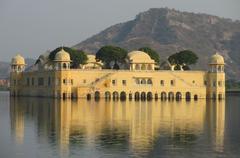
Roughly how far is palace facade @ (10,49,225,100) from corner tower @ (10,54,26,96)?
656 cm

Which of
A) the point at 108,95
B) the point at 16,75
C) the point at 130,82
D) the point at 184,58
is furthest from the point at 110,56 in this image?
the point at 16,75

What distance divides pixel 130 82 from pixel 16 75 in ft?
72.9

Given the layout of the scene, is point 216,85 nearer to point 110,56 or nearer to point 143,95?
point 143,95

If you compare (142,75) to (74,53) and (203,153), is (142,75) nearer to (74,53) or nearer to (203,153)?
(74,53)

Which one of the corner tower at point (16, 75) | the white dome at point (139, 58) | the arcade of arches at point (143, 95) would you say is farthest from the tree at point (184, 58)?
the corner tower at point (16, 75)

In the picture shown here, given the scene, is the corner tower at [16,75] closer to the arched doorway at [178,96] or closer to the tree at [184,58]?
the tree at [184,58]

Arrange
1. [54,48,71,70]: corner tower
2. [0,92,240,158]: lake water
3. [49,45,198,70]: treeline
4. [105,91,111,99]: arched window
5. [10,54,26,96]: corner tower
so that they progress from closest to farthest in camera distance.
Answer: [0,92,240,158]: lake water
[105,91,111,99]: arched window
[54,48,71,70]: corner tower
[49,45,198,70]: treeline
[10,54,26,96]: corner tower

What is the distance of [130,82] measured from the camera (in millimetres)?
80312

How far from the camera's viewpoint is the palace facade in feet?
258


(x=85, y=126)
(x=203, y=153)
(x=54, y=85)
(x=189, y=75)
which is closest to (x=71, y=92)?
(x=54, y=85)

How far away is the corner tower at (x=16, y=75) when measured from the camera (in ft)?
309

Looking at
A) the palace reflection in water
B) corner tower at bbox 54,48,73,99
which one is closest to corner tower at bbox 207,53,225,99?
corner tower at bbox 54,48,73,99

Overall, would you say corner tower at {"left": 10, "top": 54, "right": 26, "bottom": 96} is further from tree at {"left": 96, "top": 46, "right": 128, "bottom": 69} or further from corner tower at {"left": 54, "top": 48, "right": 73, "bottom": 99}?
corner tower at {"left": 54, "top": 48, "right": 73, "bottom": 99}

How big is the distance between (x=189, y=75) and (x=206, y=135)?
52.7 metres
